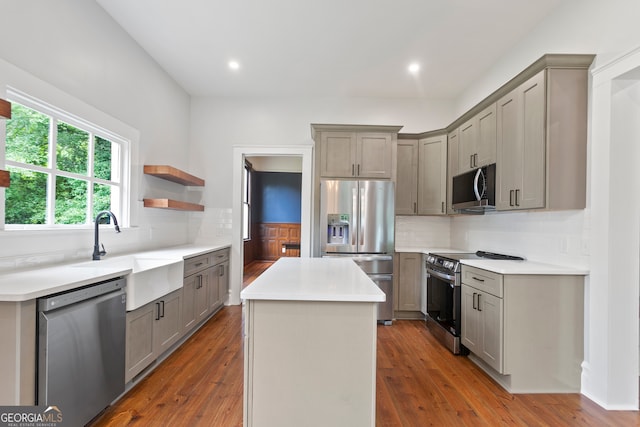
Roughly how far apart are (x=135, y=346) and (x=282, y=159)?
7109mm

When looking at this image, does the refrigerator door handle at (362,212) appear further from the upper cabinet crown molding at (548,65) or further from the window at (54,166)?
the window at (54,166)

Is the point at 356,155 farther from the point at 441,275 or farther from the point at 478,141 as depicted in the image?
the point at 441,275

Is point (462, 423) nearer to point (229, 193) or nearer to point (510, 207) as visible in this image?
point (510, 207)

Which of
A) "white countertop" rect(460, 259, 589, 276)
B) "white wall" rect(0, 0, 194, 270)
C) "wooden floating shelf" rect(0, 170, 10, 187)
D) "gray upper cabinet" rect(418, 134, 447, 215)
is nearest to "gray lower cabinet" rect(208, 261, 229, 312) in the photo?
"white wall" rect(0, 0, 194, 270)

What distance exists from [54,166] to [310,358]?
2.34 m

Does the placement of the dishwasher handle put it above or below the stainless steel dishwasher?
above

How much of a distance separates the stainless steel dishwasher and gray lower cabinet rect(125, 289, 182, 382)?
0.41ft

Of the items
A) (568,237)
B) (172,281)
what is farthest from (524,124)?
(172,281)

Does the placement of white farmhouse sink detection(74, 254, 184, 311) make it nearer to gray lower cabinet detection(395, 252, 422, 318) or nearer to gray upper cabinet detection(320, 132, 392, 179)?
gray upper cabinet detection(320, 132, 392, 179)

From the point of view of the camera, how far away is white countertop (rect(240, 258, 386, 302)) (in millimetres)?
1424

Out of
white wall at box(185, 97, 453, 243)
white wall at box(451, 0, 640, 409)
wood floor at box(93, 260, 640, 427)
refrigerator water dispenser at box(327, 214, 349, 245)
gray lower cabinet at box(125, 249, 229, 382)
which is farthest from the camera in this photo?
white wall at box(185, 97, 453, 243)

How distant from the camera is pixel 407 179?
4.03m

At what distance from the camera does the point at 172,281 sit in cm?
253

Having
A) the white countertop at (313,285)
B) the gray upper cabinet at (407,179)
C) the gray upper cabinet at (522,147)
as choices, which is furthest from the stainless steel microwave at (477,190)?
the white countertop at (313,285)
